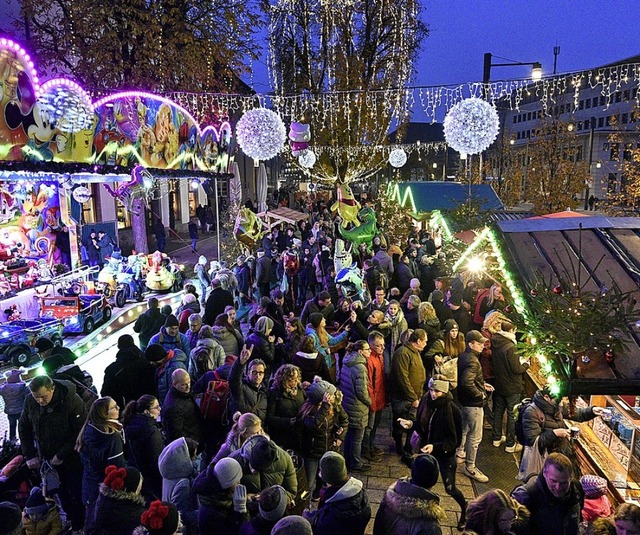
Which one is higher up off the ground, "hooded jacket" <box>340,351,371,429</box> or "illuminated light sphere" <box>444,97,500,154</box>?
"illuminated light sphere" <box>444,97,500,154</box>

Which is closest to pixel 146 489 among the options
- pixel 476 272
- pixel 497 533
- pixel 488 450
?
pixel 497 533

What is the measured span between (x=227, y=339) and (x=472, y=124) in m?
6.16

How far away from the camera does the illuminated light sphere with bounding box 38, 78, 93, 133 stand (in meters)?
8.36

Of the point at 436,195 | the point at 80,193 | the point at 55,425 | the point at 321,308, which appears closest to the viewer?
the point at 55,425

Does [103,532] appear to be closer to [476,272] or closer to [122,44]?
[476,272]

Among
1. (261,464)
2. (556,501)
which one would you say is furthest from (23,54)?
(556,501)

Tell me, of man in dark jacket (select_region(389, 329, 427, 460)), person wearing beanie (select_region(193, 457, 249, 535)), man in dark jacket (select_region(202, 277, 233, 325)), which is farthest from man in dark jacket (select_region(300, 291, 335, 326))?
person wearing beanie (select_region(193, 457, 249, 535))

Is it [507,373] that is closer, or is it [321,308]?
[507,373]

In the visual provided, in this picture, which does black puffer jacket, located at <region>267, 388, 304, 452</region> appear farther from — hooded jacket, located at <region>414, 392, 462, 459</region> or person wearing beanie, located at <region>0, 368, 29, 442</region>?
person wearing beanie, located at <region>0, 368, 29, 442</region>

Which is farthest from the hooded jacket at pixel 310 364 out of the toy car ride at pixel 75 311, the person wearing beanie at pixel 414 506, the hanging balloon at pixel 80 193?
the hanging balloon at pixel 80 193

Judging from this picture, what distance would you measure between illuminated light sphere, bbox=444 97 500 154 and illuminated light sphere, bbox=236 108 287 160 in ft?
11.2

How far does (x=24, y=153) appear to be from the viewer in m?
8.24

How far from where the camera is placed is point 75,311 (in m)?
8.97

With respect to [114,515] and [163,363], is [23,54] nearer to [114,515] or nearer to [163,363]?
[163,363]
